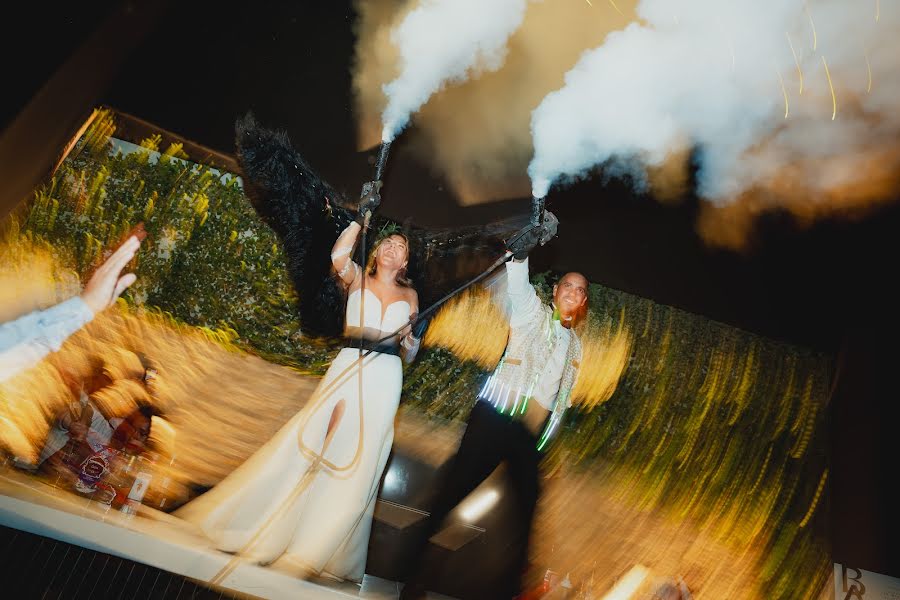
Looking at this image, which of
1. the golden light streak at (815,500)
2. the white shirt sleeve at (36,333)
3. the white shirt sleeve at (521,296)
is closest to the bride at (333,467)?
the white shirt sleeve at (521,296)

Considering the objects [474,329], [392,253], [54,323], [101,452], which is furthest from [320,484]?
[474,329]

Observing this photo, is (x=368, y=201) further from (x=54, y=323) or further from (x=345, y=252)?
(x=54, y=323)

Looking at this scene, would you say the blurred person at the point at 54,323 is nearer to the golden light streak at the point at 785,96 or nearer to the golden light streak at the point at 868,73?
the golden light streak at the point at 785,96

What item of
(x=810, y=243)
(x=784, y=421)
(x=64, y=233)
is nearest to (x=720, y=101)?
(x=810, y=243)

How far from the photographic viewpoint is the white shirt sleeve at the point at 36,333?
257cm

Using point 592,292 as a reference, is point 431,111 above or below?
above

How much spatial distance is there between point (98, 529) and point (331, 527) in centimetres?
96

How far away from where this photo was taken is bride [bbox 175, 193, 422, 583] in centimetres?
237

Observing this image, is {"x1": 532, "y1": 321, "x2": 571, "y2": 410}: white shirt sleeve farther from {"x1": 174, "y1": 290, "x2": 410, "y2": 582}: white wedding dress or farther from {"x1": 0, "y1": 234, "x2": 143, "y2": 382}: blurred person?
{"x1": 0, "y1": 234, "x2": 143, "y2": 382}: blurred person

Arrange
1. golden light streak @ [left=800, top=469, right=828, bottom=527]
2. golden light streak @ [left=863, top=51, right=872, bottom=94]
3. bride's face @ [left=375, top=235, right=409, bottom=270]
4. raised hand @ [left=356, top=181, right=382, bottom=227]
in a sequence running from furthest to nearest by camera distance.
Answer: golden light streak @ [left=800, top=469, right=828, bottom=527] < golden light streak @ [left=863, top=51, right=872, bottom=94] < bride's face @ [left=375, top=235, right=409, bottom=270] < raised hand @ [left=356, top=181, right=382, bottom=227]

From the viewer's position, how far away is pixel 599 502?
427 cm

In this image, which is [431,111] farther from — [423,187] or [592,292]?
[592,292]

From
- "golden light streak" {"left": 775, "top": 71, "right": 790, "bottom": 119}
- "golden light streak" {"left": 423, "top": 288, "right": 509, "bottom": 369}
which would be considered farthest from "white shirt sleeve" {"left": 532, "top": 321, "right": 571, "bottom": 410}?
"golden light streak" {"left": 775, "top": 71, "right": 790, "bottom": 119}

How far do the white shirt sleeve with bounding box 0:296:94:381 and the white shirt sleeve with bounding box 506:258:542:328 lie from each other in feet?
7.74
